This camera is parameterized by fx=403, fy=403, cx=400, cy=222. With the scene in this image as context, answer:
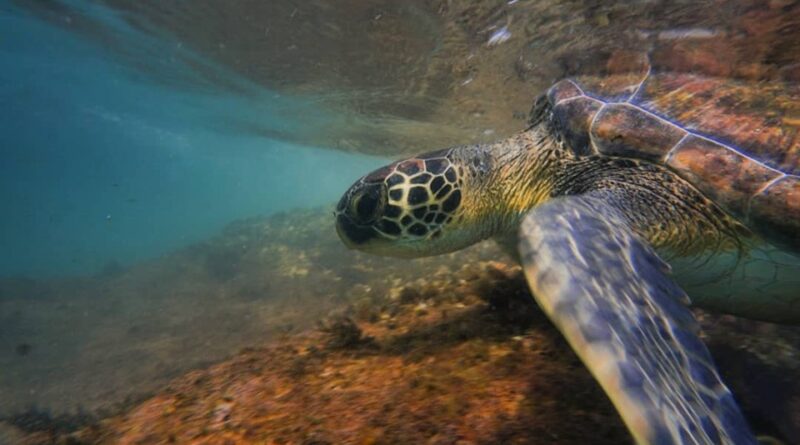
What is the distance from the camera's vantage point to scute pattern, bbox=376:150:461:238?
2.78 meters

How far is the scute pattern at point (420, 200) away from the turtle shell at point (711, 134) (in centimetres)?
93

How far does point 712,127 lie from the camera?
7.47 ft

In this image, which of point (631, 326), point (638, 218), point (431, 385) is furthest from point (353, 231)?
point (631, 326)

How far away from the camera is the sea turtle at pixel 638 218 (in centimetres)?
110

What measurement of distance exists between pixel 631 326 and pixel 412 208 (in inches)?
69.0

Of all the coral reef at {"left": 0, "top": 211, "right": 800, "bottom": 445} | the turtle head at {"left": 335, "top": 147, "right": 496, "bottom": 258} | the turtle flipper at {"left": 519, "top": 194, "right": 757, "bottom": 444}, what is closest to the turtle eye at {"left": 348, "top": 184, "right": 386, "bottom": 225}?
the turtle head at {"left": 335, "top": 147, "right": 496, "bottom": 258}

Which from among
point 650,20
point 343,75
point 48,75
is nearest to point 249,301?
point 343,75

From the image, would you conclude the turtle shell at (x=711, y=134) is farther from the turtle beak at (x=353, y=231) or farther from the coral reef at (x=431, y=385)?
the turtle beak at (x=353, y=231)

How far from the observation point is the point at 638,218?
2.14 metres

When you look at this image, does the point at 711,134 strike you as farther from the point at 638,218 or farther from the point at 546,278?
the point at 546,278

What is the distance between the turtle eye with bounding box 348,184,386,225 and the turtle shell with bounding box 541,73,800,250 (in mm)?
1393

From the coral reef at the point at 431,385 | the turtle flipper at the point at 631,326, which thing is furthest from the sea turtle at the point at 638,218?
the coral reef at the point at 431,385

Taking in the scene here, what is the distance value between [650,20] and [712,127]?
344 centimetres

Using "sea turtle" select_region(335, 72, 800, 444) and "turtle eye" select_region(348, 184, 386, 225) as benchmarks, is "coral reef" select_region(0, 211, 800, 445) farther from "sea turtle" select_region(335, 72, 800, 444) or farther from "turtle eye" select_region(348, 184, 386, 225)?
"turtle eye" select_region(348, 184, 386, 225)
